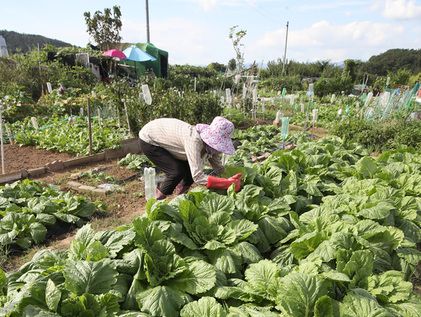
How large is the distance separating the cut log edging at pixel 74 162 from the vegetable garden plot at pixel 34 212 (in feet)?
3.15

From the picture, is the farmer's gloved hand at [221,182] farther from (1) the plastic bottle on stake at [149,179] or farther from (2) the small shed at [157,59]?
(2) the small shed at [157,59]

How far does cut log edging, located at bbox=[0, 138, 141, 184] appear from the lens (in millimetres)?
5385

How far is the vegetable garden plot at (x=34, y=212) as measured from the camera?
354 cm

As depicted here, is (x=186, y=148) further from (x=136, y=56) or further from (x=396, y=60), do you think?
(x=396, y=60)

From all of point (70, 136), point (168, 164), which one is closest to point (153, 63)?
point (70, 136)

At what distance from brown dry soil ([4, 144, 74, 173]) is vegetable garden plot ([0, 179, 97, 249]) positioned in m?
1.80

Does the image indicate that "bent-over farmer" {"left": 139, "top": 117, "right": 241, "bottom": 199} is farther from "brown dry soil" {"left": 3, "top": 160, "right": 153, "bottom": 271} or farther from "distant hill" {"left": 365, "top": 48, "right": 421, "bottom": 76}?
"distant hill" {"left": 365, "top": 48, "right": 421, "bottom": 76}

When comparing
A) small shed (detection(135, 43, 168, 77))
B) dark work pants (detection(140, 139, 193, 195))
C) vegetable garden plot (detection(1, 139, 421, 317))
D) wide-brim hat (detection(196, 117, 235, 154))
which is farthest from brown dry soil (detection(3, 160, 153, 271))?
small shed (detection(135, 43, 168, 77))

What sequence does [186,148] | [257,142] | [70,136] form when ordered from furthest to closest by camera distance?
[257,142]
[70,136]
[186,148]

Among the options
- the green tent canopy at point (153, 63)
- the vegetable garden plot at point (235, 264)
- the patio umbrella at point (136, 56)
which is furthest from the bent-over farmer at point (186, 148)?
the green tent canopy at point (153, 63)

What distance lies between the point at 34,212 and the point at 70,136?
3.72 metres

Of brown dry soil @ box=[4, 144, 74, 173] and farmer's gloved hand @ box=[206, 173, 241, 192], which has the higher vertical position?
farmer's gloved hand @ box=[206, 173, 241, 192]

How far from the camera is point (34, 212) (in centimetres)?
388

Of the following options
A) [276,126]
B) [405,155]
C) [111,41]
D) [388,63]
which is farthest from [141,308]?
[388,63]
